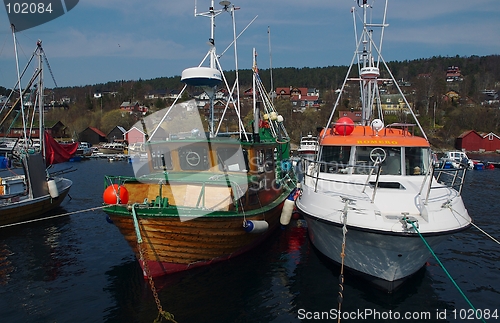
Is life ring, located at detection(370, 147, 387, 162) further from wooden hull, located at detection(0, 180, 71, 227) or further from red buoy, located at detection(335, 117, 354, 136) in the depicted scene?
wooden hull, located at detection(0, 180, 71, 227)

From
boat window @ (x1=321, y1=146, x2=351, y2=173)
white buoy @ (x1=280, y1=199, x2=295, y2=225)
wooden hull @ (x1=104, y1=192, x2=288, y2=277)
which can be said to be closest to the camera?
wooden hull @ (x1=104, y1=192, x2=288, y2=277)

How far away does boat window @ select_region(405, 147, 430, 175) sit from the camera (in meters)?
10.8

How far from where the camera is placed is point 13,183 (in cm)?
1808

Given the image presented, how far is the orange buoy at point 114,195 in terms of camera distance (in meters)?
9.42

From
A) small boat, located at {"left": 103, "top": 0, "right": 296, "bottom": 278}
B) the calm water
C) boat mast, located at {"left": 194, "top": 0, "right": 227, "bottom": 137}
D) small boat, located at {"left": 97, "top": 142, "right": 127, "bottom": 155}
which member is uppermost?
boat mast, located at {"left": 194, "top": 0, "right": 227, "bottom": 137}

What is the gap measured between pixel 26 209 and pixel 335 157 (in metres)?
14.3

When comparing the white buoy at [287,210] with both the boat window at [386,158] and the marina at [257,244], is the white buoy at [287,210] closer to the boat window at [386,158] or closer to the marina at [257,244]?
the marina at [257,244]

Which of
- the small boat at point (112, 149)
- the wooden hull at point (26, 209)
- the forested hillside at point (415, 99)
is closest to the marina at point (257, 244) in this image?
the wooden hull at point (26, 209)

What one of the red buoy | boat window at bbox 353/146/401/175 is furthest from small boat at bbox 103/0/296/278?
boat window at bbox 353/146/401/175

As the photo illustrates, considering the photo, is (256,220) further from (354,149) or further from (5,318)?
(5,318)

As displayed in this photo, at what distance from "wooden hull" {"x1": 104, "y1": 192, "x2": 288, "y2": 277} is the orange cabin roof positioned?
3443mm

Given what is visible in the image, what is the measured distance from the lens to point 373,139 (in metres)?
11.0

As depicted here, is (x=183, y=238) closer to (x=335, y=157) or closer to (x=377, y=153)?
(x=335, y=157)

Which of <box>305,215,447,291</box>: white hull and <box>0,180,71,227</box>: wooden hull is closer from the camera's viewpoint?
<box>305,215,447,291</box>: white hull
